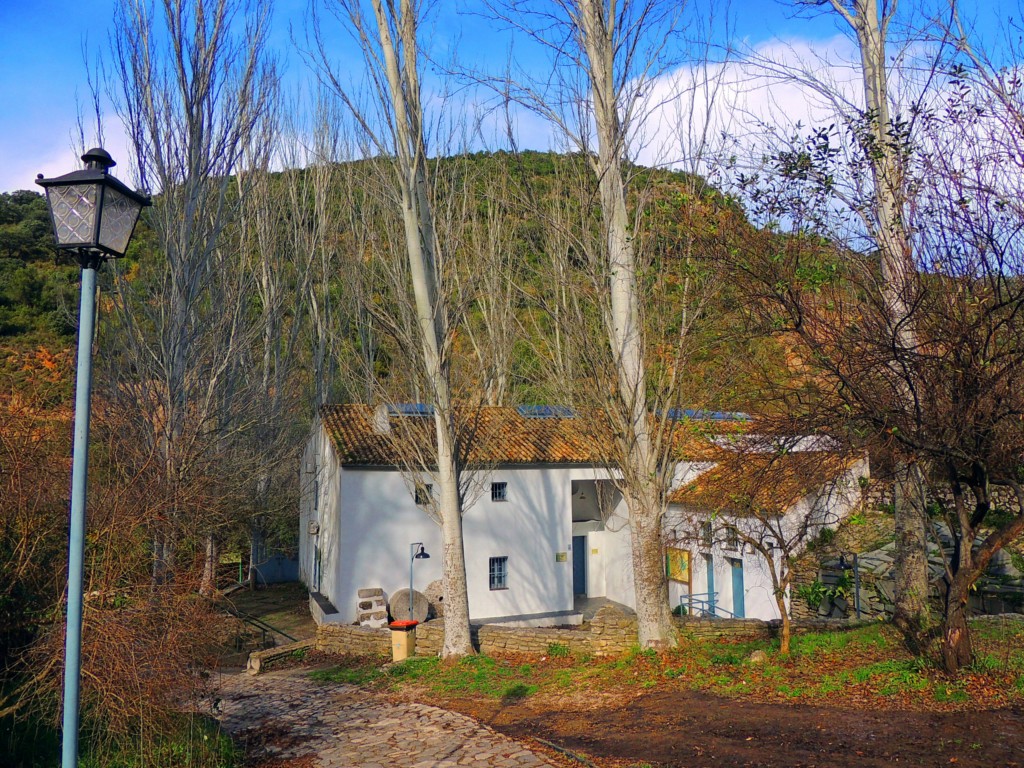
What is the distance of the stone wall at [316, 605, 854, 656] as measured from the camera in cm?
1229

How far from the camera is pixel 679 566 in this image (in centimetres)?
1933

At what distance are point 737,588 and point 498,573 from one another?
6728 millimetres

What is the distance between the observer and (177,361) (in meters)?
16.8

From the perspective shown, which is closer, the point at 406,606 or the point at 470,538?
the point at 406,606

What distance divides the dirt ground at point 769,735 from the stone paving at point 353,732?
0.56 metres

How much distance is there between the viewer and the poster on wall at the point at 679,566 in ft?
62.4

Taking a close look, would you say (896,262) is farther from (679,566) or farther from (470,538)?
(470,538)

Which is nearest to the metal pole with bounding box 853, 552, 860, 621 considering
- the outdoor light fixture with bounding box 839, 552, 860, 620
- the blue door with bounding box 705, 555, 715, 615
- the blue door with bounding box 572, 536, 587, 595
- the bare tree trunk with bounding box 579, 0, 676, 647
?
the outdoor light fixture with bounding box 839, 552, 860, 620

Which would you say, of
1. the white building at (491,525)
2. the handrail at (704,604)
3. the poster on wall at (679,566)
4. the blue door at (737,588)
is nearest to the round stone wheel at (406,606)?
the white building at (491,525)

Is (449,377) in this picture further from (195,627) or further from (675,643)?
(195,627)

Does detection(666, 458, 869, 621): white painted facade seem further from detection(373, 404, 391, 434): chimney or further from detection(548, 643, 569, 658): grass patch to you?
detection(373, 404, 391, 434): chimney

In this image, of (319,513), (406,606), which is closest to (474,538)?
(406,606)

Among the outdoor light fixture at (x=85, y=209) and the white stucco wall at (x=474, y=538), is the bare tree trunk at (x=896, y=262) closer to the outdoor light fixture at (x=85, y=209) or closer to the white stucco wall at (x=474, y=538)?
the outdoor light fixture at (x=85, y=209)

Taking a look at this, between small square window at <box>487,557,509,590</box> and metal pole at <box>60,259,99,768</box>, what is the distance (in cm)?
1715
